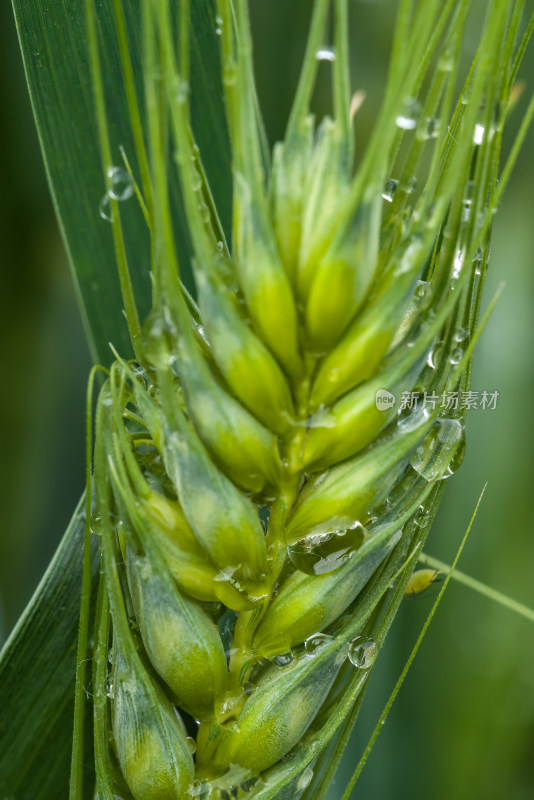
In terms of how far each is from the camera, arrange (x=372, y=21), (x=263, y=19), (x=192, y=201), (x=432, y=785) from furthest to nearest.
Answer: (x=372, y=21), (x=263, y=19), (x=432, y=785), (x=192, y=201)

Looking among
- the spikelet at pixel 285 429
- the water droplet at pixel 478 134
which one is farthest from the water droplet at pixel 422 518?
the water droplet at pixel 478 134

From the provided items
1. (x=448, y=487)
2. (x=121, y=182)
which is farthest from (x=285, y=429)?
(x=448, y=487)

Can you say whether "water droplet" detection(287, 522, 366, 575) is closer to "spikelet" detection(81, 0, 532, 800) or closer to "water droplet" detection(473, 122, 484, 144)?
"spikelet" detection(81, 0, 532, 800)

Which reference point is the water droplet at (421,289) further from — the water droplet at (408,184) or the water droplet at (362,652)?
the water droplet at (362,652)

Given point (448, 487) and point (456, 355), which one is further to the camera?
point (448, 487)

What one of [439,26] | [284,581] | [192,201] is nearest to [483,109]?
[439,26]

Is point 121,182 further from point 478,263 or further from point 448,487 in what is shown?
point 448,487

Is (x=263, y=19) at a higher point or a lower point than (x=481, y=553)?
higher

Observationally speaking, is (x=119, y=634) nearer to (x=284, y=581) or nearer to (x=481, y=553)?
(x=284, y=581)
